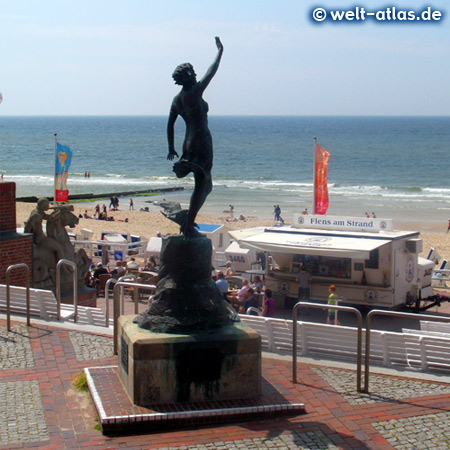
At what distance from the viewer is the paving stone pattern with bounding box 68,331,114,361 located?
887 centimetres

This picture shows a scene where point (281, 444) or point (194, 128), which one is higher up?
point (194, 128)

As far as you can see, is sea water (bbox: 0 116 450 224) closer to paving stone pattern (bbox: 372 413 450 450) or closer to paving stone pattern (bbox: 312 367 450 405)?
paving stone pattern (bbox: 312 367 450 405)

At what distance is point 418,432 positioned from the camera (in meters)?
6.70

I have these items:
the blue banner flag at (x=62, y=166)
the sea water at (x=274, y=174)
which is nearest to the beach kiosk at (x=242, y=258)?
the blue banner flag at (x=62, y=166)

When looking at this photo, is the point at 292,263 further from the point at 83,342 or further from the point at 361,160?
the point at 361,160

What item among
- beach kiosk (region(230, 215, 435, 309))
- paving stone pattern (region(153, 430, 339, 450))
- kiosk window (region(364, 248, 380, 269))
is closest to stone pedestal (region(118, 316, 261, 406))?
paving stone pattern (region(153, 430, 339, 450))

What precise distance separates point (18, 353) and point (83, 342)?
0.83 metres

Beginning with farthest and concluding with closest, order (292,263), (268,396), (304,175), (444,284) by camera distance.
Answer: (304,175) → (444,284) → (292,263) → (268,396)

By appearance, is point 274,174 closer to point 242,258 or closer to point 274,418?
point 242,258

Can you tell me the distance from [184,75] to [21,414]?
12.0 feet

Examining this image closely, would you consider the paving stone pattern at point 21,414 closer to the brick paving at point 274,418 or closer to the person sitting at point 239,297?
the brick paving at point 274,418

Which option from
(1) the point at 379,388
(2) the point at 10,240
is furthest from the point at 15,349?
(1) the point at 379,388

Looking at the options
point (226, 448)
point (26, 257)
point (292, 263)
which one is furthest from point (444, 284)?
point (226, 448)

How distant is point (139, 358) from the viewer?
23.5 feet
